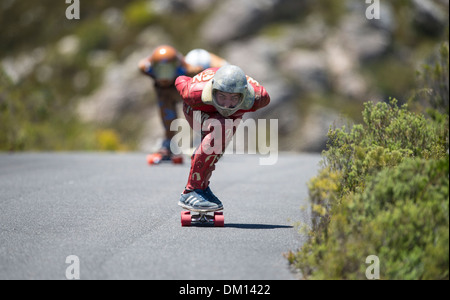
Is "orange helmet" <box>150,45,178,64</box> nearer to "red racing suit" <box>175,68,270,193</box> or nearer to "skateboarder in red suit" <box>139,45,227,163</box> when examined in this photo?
"skateboarder in red suit" <box>139,45,227,163</box>

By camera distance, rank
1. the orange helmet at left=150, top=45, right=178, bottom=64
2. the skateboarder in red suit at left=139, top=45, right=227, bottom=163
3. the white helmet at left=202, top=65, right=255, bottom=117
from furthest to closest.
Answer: the orange helmet at left=150, top=45, right=178, bottom=64
the skateboarder in red suit at left=139, top=45, right=227, bottom=163
the white helmet at left=202, top=65, right=255, bottom=117

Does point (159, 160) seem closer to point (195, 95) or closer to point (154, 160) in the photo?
point (154, 160)

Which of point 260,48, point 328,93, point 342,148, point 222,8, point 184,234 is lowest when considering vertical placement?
point 184,234

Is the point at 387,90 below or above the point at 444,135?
above

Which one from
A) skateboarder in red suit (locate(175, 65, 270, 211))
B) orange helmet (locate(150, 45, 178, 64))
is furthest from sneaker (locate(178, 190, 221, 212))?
orange helmet (locate(150, 45, 178, 64))

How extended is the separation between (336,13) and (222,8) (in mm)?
4148

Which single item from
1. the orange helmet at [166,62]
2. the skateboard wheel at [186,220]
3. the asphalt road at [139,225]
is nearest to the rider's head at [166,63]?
the orange helmet at [166,62]

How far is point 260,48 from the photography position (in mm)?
24500

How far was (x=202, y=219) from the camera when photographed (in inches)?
261

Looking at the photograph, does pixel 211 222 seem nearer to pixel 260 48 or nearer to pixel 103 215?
pixel 103 215

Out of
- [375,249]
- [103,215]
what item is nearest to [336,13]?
[103,215]

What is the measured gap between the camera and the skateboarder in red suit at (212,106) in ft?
20.2

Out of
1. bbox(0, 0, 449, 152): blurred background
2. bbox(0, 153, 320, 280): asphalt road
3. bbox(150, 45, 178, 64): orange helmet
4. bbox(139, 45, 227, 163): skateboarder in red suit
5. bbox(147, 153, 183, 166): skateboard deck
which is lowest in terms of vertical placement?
bbox(0, 153, 320, 280): asphalt road

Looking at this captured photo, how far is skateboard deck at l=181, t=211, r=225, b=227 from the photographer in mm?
6461
